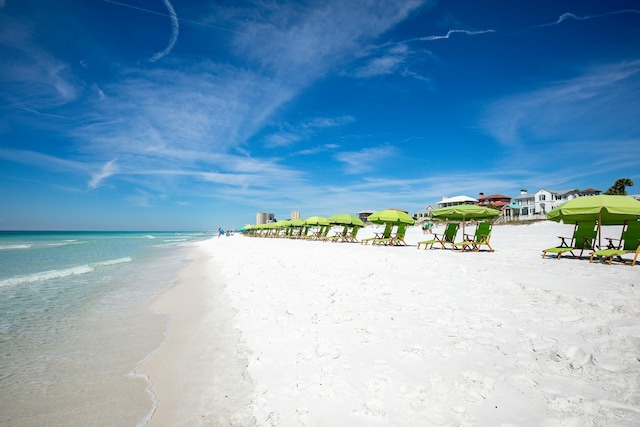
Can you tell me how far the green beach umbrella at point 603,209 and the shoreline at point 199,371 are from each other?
10466 mm

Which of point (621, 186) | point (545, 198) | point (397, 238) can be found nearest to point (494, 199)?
point (545, 198)

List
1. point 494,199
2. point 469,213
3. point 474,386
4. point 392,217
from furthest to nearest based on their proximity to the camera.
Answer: point 494,199, point 392,217, point 469,213, point 474,386

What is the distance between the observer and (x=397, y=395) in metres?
2.40

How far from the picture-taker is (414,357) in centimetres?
297

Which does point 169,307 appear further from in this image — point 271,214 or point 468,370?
point 271,214

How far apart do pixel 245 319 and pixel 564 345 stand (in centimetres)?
420

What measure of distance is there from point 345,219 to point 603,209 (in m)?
15.0

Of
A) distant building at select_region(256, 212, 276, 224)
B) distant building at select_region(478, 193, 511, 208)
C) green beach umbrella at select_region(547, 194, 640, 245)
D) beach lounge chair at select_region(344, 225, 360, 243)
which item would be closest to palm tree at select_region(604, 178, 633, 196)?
distant building at select_region(478, 193, 511, 208)

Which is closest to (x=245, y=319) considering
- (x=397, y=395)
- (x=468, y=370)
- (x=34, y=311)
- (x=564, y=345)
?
(x=397, y=395)

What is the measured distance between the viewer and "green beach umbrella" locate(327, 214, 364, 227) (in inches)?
858

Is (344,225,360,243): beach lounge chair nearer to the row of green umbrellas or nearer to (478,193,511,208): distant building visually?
the row of green umbrellas

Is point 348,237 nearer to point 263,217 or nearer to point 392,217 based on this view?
point 392,217

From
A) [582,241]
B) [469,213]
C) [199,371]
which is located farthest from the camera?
[469,213]

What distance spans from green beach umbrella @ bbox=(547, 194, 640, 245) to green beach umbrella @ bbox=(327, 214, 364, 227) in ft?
42.7
